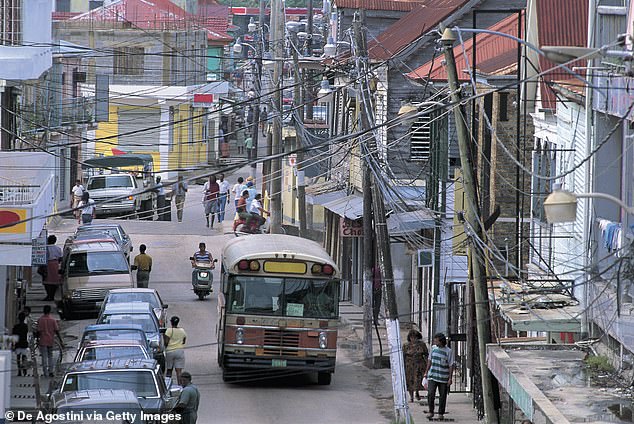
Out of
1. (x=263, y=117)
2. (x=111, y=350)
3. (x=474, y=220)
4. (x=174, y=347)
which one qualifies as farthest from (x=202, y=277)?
(x=263, y=117)

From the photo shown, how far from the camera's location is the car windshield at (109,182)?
48.0m

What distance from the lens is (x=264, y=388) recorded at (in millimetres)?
27312

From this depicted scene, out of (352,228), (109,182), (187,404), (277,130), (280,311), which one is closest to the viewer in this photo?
(187,404)

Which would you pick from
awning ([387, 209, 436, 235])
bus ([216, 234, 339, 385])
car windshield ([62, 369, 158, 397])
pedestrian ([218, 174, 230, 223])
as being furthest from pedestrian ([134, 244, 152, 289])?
car windshield ([62, 369, 158, 397])

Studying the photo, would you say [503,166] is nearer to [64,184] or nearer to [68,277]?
[68,277]

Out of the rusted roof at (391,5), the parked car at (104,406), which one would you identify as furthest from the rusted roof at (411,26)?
the parked car at (104,406)

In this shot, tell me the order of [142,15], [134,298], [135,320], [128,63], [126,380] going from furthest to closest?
[142,15] → [128,63] → [134,298] → [135,320] → [126,380]

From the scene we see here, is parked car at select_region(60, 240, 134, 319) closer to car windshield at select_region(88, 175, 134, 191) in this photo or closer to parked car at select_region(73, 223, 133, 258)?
parked car at select_region(73, 223, 133, 258)

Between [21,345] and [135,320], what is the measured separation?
2360mm

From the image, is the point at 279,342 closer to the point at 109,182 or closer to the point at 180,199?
the point at 109,182

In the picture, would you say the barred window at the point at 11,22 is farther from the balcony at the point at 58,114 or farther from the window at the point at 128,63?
the window at the point at 128,63

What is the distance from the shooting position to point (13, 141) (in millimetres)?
34906

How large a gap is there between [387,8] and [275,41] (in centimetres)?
407

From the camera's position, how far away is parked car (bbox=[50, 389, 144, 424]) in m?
18.2
